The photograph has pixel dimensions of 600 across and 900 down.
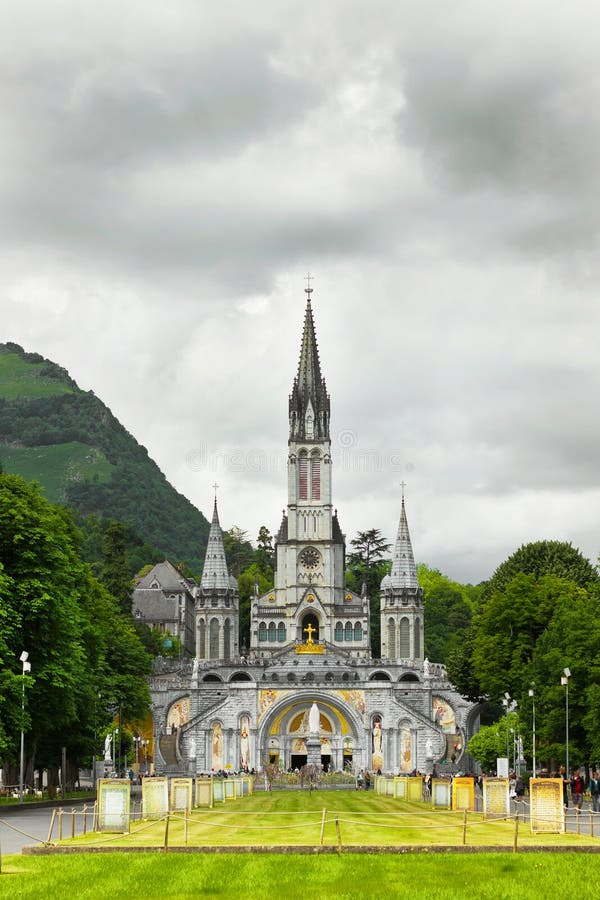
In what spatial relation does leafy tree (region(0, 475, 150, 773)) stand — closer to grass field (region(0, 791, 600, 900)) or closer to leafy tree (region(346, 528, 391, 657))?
grass field (region(0, 791, 600, 900))

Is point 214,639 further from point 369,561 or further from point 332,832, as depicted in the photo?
point 332,832

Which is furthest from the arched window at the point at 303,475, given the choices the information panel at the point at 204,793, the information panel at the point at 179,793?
the information panel at the point at 179,793

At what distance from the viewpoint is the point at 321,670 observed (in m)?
121

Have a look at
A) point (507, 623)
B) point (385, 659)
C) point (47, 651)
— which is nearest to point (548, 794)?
point (47, 651)

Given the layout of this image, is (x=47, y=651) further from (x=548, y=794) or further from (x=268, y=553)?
(x=268, y=553)

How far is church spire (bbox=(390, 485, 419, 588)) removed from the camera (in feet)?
474

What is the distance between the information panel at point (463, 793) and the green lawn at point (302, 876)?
15.7 m

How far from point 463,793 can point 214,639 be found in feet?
327

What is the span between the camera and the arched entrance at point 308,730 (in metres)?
114

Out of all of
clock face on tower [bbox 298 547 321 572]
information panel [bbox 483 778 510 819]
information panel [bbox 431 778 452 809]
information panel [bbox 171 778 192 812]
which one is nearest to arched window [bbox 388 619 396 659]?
clock face on tower [bbox 298 547 321 572]

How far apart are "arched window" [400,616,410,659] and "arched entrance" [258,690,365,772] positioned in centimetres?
2712

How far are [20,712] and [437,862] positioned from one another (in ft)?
85.7

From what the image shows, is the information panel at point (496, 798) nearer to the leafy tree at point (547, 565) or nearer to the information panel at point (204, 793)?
the information panel at point (204, 793)

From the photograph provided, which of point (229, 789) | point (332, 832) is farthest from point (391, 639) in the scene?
point (332, 832)
